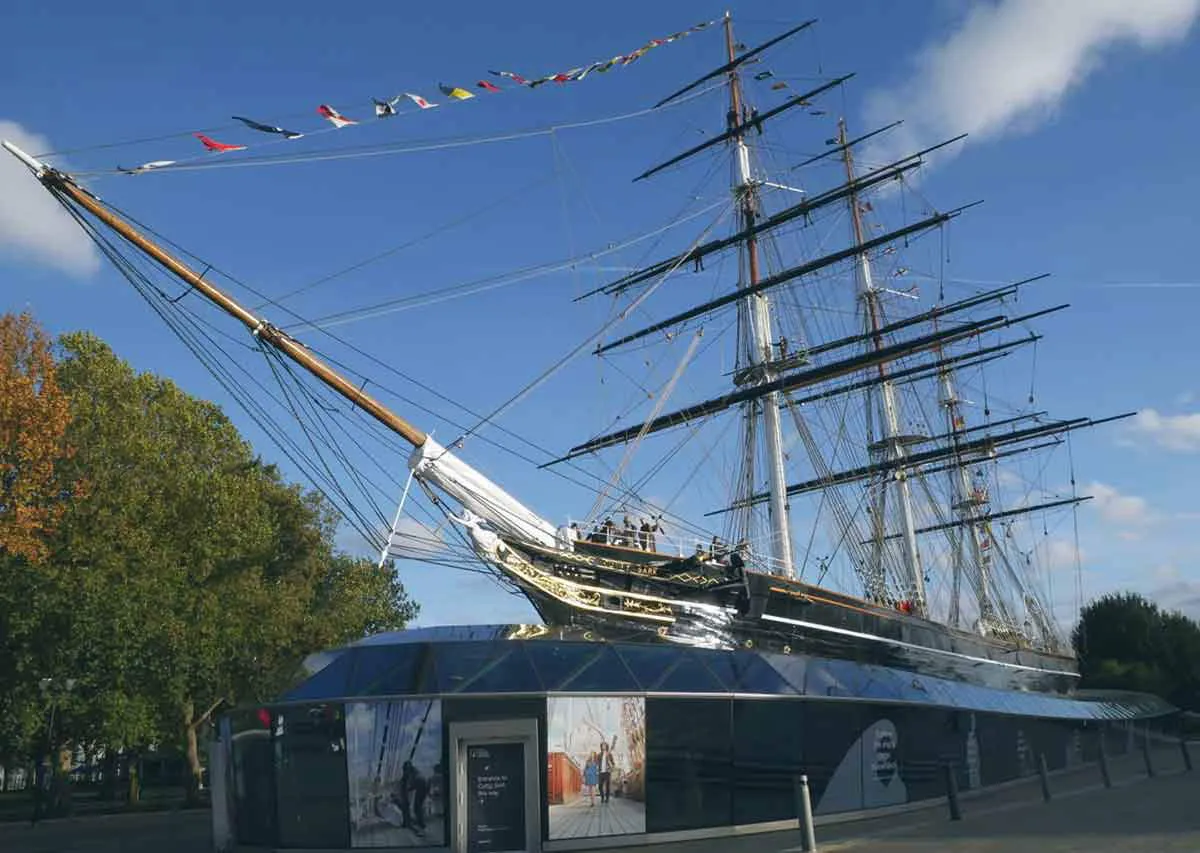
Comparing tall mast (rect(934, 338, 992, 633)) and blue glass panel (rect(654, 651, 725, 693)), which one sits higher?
tall mast (rect(934, 338, 992, 633))

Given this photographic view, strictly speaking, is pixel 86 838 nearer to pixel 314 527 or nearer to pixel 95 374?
pixel 95 374

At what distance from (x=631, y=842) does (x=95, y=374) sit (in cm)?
2374

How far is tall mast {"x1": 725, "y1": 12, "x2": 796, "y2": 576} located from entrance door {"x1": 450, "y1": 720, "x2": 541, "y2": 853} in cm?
1548

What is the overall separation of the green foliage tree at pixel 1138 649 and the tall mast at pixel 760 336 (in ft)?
117

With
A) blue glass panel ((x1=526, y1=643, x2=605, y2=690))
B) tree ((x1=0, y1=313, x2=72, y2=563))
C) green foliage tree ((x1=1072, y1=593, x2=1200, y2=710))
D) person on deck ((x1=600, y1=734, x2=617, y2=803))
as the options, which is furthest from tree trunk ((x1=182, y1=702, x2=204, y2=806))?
green foliage tree ((x1=1072, y1=593, x2=1200, y2=710))

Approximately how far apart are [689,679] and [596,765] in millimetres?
2214

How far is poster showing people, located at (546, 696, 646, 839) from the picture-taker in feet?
49.6

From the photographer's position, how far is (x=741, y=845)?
15.4 metres

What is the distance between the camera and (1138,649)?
204ft

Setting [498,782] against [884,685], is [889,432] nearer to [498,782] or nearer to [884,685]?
[884,685]

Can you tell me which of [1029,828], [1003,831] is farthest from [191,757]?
[1029,828]

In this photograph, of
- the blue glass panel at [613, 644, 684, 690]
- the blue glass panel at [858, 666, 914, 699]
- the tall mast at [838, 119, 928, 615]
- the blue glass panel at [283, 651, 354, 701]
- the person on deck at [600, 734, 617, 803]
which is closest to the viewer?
the person on deck at [600, 734, 617, 803]

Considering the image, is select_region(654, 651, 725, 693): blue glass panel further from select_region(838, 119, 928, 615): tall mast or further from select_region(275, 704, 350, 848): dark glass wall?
select_region(838, 119, 928, 615): tall mast

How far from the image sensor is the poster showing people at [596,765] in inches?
595
